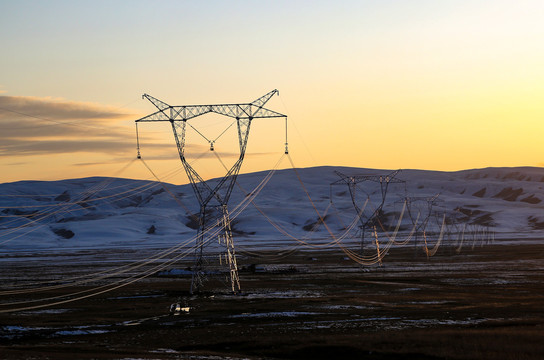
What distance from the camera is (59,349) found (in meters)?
40.8

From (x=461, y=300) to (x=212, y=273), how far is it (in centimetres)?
4707

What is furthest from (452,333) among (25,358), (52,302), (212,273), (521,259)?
(521,259)

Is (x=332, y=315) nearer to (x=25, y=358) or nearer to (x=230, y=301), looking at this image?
(x=230, y=301)

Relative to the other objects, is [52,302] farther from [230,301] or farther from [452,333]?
[452,333]

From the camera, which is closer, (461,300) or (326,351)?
(326,351)

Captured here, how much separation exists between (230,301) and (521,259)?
233 ft

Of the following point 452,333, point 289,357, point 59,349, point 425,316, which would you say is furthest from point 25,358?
point 425,316

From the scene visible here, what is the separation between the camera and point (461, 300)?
205 ft

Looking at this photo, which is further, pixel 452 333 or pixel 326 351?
pixel 452 333

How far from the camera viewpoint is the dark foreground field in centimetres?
3984

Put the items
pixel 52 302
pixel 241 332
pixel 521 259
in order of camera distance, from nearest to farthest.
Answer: pixel 241 332 → pixel 52 302 → pixel 521 259

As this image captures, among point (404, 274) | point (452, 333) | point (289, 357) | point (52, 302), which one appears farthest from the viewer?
point (404, 274)

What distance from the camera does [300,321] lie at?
51.4 meters

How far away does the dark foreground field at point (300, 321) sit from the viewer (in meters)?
39.8
